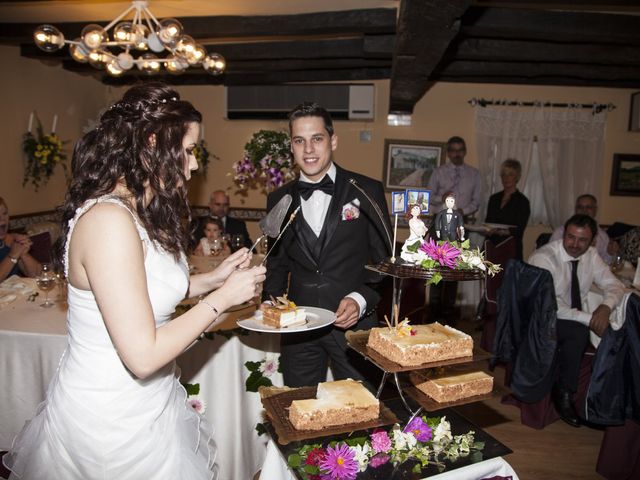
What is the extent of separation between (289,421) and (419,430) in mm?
458

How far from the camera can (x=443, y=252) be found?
1441 millimetres

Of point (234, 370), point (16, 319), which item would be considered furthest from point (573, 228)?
point (16, 319)

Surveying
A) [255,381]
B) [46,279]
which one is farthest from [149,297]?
[46,279]

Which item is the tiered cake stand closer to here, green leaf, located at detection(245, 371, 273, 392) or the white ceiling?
green leaf, located at detection(245, 371, 273, 392)

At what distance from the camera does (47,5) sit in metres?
5.07

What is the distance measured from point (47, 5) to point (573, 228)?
5674 mm

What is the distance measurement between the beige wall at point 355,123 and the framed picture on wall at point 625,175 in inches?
3.7

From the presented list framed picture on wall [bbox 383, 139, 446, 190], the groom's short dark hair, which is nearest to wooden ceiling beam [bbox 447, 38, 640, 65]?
framed picture on wall [bbox 383, 139, 446, 190]

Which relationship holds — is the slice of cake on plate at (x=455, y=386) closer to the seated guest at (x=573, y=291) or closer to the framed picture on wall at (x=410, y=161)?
the seated guest at (x=573, y=291)

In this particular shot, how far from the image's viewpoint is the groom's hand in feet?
Answer: 6.77

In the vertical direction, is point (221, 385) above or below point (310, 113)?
below

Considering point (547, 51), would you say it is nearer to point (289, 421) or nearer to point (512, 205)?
point (512, 205)

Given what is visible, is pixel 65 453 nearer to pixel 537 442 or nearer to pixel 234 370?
pixel 234 370

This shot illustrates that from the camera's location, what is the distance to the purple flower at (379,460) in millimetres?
1510
